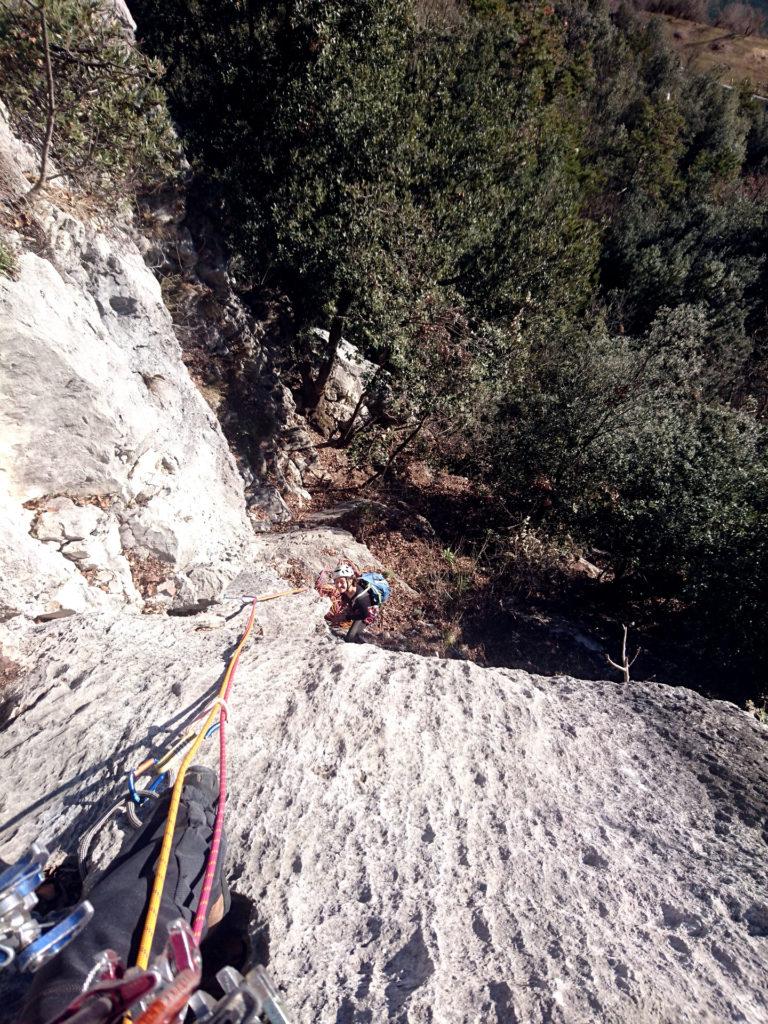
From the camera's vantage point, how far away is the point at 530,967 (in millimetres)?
2389

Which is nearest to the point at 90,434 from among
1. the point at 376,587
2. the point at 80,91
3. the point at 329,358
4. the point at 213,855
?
the point at 376,587

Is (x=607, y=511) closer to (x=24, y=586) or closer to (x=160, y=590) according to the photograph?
(x=160, y=590)

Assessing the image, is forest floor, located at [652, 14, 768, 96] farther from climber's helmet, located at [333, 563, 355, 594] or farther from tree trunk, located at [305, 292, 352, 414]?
climber's helmet, located at [333, 563, 355, 594]

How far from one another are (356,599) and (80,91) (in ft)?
19.7

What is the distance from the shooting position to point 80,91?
564 centimetres

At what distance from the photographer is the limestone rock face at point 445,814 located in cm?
236

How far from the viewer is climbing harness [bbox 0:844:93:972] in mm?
1695

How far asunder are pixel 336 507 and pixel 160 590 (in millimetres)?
4799

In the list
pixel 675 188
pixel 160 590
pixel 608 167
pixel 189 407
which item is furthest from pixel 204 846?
pixel 675 188

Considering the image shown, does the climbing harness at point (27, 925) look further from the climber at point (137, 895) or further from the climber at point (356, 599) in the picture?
the climber at point (356, 599)

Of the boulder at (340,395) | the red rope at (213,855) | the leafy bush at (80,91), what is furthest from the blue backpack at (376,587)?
the boulder at (340,395)

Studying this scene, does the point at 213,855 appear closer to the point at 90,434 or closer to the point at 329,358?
the point at 90,434

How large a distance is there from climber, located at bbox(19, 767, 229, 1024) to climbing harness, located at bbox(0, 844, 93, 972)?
4 centimetres

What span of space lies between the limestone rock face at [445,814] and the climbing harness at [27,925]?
3.54 feet
